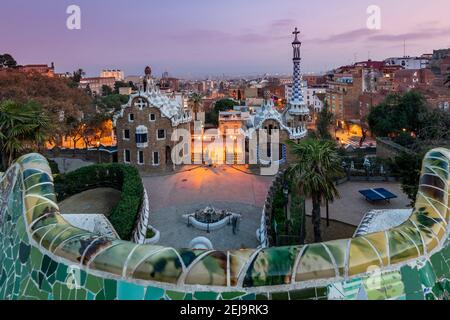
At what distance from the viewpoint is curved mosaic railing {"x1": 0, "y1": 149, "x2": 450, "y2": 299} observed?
399cm

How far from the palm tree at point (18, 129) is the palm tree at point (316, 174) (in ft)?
43.0

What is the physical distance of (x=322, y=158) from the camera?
1706 centimetres

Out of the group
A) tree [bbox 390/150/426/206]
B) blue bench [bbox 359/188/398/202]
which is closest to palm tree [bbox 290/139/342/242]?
tree [bbox 390/150/426/206]

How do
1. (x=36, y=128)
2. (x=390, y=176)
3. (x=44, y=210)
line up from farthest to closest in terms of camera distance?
(x=390, y=176) < (x=36, y=128) < (x=44, y=210)

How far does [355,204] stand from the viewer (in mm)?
24578

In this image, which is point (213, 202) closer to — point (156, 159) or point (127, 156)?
point (156, 159)

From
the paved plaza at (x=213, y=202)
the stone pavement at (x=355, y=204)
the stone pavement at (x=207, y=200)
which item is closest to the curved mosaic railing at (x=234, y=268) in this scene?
Answer: the stone pavement at (x=207, y=200)

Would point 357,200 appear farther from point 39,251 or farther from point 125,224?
point 39,251

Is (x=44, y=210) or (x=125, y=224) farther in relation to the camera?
(x=125, y=224)

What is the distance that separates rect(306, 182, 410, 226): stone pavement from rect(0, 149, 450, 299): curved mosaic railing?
56.5 feet

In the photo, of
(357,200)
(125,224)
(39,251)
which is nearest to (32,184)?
(39,251)

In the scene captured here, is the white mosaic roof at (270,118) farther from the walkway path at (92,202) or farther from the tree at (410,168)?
the walkway path at (92,202)

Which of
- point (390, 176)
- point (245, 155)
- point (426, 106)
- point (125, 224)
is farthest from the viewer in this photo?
point (426, 106)
